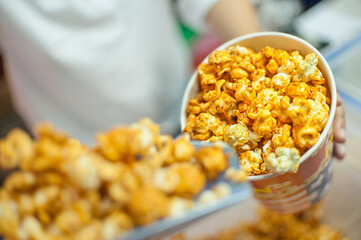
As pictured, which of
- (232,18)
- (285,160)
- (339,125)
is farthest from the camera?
(232,18)

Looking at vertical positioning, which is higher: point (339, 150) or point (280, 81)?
point (280, 81)

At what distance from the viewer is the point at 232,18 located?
3.28ft

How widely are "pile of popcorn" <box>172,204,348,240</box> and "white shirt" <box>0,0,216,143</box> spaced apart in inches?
16.4

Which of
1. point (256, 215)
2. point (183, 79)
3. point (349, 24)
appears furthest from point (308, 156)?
point (349, 24)

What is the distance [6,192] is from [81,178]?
111 millimetres

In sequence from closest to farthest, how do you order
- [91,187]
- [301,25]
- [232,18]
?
1. [91,187]
2. [232,18]
3. [301,25]

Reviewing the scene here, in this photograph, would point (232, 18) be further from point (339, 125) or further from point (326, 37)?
point (326, 37)

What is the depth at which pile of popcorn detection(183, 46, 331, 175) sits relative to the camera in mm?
505

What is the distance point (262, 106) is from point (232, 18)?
0.55 m

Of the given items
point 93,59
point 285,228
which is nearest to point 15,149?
point 93,59

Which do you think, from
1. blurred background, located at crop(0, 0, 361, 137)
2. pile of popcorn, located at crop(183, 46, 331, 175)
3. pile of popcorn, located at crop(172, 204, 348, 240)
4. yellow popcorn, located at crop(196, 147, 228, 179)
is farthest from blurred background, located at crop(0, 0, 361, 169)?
yellow popcorn, located at crop(196, 147, 228, 179)

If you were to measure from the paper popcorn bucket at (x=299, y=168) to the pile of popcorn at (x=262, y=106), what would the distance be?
0.01 metres

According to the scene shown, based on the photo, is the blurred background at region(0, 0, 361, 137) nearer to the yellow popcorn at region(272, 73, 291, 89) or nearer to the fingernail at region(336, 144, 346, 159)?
the fingernail at region(336, 144, 346, 159)

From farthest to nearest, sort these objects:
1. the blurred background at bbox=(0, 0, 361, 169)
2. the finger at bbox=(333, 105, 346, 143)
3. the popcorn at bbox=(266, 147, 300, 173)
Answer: the blurred background at bbox=(0, 0, 361, 169), the finger at bbox=(333, 105, 346, 143), the popcorn at bbox=(266, 147, 300, 173)
